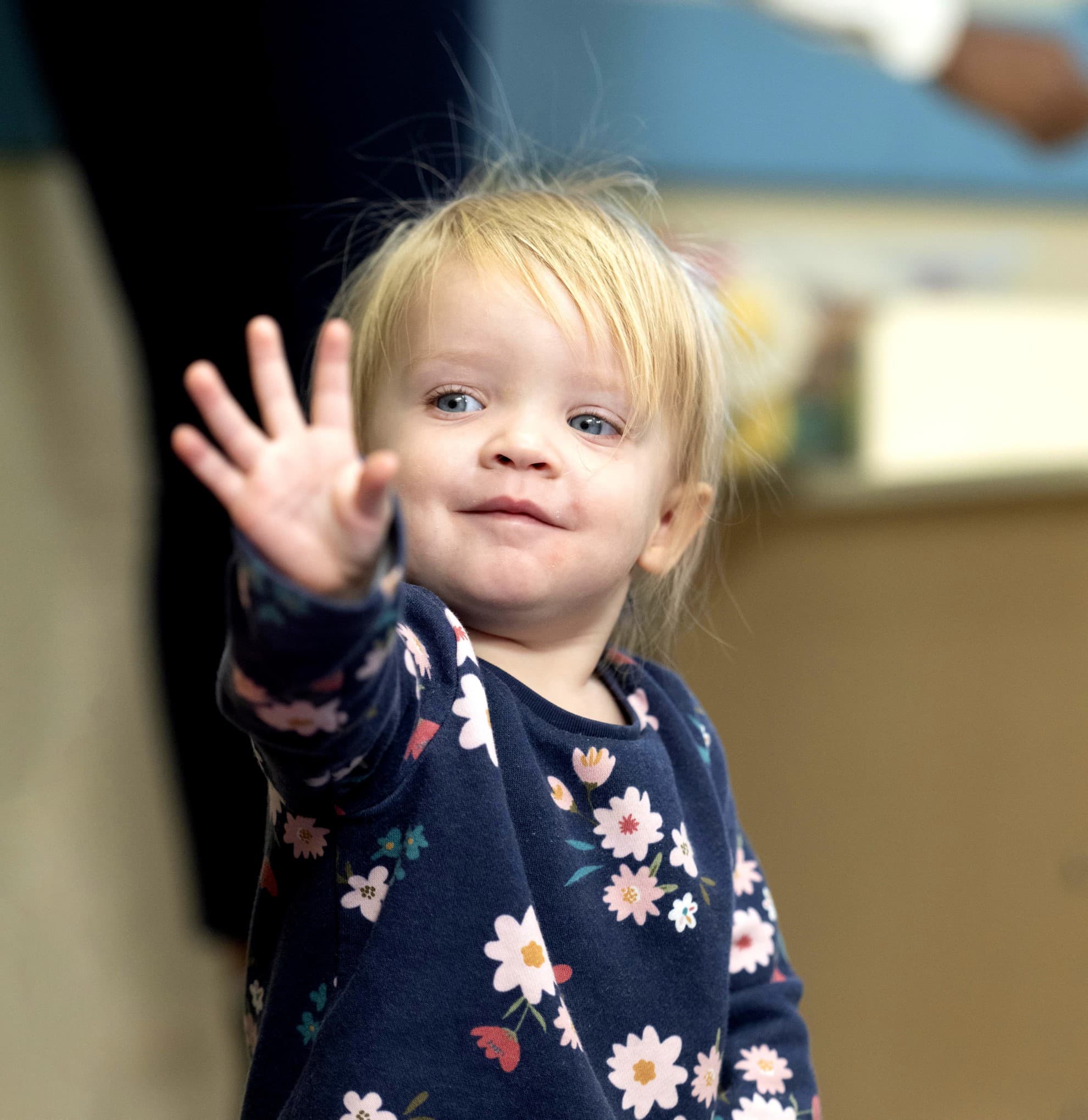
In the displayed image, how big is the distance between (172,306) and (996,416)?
1186mm

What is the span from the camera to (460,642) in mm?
577

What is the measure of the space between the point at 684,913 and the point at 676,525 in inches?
8.7

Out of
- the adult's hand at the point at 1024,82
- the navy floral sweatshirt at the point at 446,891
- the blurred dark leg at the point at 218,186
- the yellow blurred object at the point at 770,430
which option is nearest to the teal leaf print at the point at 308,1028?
the navy floral sweatshirt at the point at 446,891

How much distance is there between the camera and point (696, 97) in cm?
178

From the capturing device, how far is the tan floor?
61.0 inches

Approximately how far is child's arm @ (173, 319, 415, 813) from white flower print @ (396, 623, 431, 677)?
0.05 meters

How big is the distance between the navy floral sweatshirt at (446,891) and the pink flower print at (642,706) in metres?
0.05

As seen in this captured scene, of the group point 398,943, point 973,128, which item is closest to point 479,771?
point 398,943

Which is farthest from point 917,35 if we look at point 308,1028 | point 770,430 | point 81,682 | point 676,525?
point 308,1028

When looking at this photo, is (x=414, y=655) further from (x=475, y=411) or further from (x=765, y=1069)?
(x=765, y=1069)

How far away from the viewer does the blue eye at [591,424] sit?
629mm

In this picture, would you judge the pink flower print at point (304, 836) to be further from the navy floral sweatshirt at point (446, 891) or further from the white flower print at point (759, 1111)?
the white flower print at point (759, 1111)

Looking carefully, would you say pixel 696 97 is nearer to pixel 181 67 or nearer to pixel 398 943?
pixel 181 67

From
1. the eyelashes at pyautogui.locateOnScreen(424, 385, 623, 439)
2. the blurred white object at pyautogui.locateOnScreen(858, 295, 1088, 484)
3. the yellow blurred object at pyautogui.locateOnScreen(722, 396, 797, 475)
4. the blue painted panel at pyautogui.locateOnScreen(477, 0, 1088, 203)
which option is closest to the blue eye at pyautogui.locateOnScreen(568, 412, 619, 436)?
the eyelashes at pyautogui.locateOnScreen(424, 385, 623, 439)
